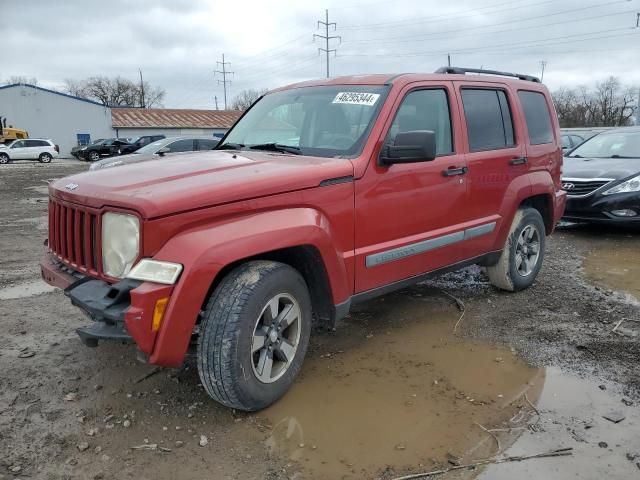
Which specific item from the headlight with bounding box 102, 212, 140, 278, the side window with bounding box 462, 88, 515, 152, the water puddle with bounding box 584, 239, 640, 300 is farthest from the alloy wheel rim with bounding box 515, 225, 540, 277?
the headlight with bounding box 102, 212, 140, 278

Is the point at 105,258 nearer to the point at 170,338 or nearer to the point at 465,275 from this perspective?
the point at 170,338

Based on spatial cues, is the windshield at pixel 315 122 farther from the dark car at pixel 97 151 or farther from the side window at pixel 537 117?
the dark car at pixel 97 151

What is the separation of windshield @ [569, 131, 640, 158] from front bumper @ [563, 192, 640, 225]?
1.36m

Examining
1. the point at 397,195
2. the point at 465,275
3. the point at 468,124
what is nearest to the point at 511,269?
the point at 465,275

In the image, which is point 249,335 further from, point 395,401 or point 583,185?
point 583,185

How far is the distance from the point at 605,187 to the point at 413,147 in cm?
557

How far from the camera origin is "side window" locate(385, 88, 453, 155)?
3881mm

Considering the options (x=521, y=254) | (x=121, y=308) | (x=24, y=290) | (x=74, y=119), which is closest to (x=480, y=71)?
(x=521, y=254)

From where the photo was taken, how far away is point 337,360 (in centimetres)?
387

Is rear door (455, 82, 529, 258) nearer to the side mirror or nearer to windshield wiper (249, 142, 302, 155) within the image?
the side mirror

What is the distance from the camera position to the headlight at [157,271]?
263 centimetres

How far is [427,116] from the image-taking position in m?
4.11

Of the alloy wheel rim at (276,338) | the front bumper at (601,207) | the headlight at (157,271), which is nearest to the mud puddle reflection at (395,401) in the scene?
the alloy wheel rim at (276,338)

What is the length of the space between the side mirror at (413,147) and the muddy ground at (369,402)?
144 cm
